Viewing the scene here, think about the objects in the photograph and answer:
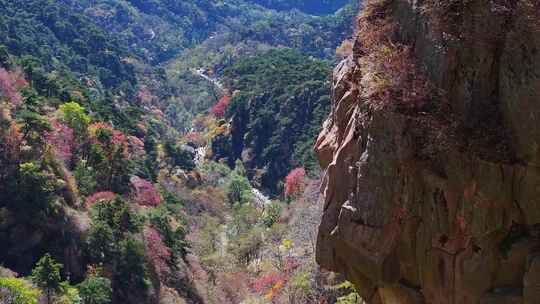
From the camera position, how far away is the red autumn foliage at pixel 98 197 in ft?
107

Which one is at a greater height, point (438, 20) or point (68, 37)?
point (438, 20)

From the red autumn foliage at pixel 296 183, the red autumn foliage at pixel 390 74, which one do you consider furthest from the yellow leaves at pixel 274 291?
the red autumn foliage at pixel 390 74

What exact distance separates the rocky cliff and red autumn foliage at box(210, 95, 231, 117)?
240ft

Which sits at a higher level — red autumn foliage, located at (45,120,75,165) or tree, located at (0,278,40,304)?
red autumn foliage, located at (45,120,75,165)

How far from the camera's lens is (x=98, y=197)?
33.6m

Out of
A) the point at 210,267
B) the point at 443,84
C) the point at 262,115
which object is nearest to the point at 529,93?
the point at 443,84

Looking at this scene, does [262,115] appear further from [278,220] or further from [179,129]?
[278,220]

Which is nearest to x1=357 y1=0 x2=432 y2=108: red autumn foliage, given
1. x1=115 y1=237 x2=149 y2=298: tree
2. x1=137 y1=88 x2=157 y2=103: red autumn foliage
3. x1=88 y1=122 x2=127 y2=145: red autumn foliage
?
x1=115 y1=237 x2=149 y2=298: tree

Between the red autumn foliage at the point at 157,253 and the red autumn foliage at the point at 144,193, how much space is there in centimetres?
627

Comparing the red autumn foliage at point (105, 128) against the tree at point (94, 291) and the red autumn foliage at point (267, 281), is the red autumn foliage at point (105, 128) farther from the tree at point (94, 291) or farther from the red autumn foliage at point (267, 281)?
the tree at point (94, 291)

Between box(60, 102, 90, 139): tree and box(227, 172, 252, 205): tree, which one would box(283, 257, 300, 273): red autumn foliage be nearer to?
box(60, 102, 90, 139): tree

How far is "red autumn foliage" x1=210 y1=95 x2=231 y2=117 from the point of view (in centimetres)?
8361

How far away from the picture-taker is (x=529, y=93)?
828cm

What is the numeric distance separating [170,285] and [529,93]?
27.6 metres
